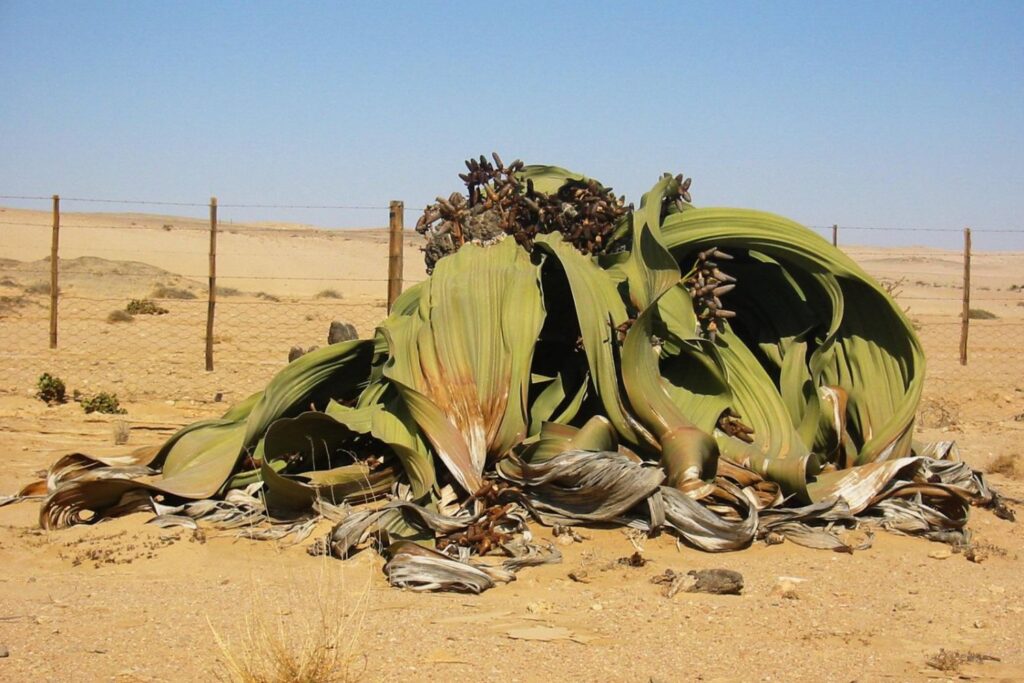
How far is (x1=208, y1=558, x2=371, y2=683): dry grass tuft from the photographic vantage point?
327 centimetres

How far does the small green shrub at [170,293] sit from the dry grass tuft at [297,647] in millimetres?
22129

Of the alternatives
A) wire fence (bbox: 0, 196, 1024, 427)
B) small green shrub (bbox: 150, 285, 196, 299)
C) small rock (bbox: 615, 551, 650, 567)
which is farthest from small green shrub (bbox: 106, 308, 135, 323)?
small rock (bbox: 615, 551, 650, 567)

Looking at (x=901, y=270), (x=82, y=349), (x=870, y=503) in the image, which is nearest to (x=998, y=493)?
(x=870, y=503)

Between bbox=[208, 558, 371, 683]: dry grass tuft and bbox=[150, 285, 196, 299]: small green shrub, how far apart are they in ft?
72.6

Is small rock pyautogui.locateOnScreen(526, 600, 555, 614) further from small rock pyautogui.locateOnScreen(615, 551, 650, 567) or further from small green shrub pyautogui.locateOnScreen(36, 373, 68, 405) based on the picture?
small green shrub pyautogui.locateOnScreen(36, 373, 68, 405)

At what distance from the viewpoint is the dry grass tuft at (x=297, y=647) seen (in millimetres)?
3273

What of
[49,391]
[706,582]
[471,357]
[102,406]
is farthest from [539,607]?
[49,391]

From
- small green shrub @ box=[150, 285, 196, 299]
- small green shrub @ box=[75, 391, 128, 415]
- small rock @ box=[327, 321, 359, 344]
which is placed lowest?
small green shrub @ box=[150, 285, 196, 299]

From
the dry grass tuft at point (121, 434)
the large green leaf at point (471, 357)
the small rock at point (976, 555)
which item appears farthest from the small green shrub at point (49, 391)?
the small rock at point (976, 555)

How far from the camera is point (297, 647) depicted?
3.63 m

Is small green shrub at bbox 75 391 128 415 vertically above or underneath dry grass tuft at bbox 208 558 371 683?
underneath

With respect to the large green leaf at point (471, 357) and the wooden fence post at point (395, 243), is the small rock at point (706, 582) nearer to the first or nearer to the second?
the large green leaf at point (471, 357)

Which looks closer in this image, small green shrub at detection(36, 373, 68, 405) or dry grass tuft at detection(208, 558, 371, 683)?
dry grass tuft at detection(208, 558, 371, 683)

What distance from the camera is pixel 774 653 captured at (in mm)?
3939
